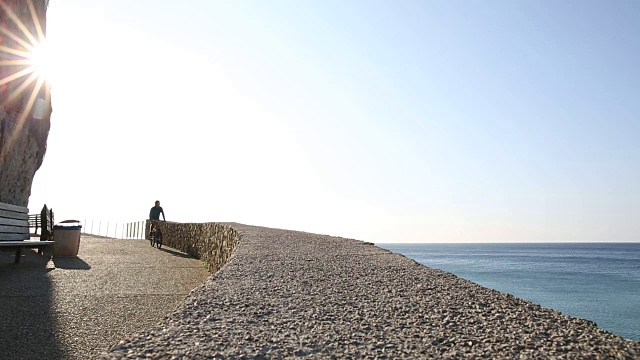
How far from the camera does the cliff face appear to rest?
14359 mm

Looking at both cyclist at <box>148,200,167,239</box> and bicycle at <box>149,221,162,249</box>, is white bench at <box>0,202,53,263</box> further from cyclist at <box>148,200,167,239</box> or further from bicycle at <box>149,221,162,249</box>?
cyclist at <box>148,200,167,239</box>

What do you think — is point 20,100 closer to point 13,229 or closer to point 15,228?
point 15,228

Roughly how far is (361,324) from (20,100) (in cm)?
1706

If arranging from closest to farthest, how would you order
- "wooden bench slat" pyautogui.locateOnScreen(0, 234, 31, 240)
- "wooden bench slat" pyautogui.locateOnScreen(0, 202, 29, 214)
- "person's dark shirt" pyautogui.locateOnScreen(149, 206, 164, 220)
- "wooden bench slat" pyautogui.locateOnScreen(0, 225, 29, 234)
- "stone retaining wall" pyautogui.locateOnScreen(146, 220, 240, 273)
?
"stone retaining wall" pyautogui.locateOnScreen(146, 220, 240, 273), "wooden bench slat" pyautogui.locateOnScreen(0, 234, 31, 240), "wooden bench slat" pyautogui.locateOnScreen(0, 225, 29, 234), "wooden bench slat" pyautogui.locateOnScreen(0, 202, 29, 214), "person's dark shirt" pyautogui.locateOnScreen(149, 206, 164, 220)

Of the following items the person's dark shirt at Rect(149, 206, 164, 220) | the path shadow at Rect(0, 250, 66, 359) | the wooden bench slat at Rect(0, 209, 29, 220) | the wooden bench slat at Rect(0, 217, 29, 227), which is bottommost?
the path shadow at Rect(0, 250, 66, 359)

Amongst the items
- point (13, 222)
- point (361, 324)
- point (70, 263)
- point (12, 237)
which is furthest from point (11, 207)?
point (361, 324)

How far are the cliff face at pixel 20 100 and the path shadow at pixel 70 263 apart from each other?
18.7 feet

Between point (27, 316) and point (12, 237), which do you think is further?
point (12, 237)

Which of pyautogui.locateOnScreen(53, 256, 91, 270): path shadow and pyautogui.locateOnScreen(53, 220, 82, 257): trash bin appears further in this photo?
pyautogui.locateOnScreen(53, 220, 82, 257): trash bin

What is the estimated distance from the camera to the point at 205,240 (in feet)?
38.1

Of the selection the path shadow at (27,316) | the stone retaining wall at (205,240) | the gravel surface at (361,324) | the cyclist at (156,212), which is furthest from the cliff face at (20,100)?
the gravel surface at (361,324)

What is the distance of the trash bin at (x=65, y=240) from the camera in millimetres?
11011

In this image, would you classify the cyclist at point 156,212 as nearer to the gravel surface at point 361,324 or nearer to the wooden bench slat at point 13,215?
the wooden bench slat at point 13,215

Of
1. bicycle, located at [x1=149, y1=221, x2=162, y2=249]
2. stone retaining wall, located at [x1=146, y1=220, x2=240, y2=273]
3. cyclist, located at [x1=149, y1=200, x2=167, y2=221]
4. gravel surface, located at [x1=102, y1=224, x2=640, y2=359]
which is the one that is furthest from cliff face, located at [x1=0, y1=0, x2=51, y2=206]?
gravel surface, located at [x1=102, y1=224, x2=640, y2=359]
